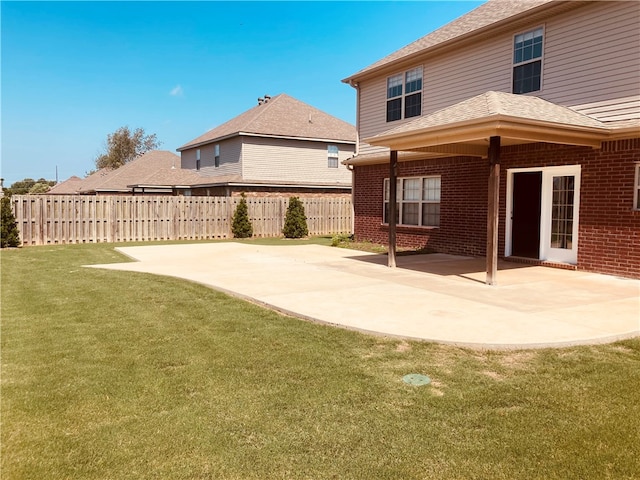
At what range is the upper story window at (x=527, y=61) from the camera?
1144 centimetres

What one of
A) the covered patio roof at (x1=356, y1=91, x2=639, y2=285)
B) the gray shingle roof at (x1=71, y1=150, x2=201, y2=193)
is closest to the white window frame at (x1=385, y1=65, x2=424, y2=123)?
the covered patio roof at (x1=356, y1=91, x2=639, y2=285)

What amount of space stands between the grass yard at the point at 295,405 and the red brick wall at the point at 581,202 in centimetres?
529

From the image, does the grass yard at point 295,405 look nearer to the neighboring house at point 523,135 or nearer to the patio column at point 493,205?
the patio column at point 493,205

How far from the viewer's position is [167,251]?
15.9 metres

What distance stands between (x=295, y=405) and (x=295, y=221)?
19.3 meters

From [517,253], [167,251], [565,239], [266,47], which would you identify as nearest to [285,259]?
[167,251]

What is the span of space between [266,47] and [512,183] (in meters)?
18.6

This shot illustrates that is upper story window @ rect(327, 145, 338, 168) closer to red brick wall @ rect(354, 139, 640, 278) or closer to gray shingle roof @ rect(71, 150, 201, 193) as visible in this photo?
gray shingle roof @ rect(71, 150, 201, 193)

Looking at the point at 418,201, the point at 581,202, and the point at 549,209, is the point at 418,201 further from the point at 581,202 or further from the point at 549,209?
the point at 581,202

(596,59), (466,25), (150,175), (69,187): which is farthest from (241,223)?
(69,187)

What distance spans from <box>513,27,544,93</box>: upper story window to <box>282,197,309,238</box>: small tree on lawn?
1274cm

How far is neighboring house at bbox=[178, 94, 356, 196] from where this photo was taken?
2711 cm

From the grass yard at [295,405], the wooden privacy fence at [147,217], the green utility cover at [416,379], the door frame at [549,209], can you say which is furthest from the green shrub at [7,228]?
the green utility cover at [416,379]

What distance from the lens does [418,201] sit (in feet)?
51.2
